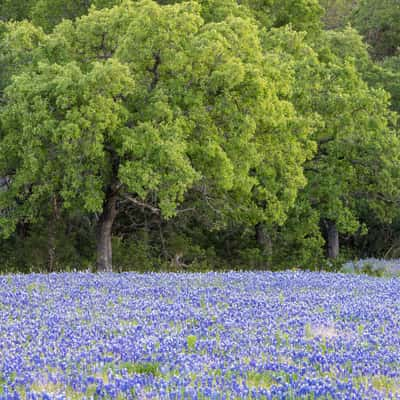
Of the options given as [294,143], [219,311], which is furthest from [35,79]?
[219,311]

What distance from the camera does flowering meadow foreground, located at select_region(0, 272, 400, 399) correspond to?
622cm

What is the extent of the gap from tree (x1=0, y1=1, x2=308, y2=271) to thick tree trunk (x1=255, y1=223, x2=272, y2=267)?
26.9ft

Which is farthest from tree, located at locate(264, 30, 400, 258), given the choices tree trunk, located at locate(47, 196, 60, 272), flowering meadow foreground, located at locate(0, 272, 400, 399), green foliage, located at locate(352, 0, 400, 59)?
flowering meadow foreground, located at locate(0, 272, 400, 399)

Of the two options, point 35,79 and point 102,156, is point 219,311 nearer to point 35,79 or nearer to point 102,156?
point 102,156

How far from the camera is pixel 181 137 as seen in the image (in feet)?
70.7

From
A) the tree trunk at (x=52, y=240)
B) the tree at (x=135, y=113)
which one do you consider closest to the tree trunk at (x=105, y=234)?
the tree at (x=135, y=113)

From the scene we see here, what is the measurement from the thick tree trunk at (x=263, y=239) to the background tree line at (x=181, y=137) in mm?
98

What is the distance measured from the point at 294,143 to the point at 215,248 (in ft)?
30.3

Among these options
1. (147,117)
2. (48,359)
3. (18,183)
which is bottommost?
(48,359)

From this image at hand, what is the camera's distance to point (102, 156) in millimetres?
21859

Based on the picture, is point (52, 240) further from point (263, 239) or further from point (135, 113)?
point (263, 239)

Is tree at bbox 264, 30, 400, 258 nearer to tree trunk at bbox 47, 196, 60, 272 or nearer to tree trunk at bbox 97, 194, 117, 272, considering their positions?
tree trunk at bbox 97, 194, 117, 272

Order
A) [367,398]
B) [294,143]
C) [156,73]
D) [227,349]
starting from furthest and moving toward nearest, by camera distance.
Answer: [294,143] → [156,73] → [227,349] → [367,398]

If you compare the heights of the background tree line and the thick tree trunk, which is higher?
the background tree line
